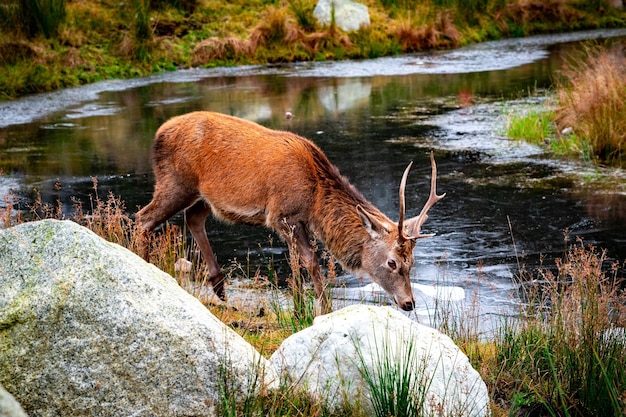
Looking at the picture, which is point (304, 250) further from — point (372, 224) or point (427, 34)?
point (427, 34)

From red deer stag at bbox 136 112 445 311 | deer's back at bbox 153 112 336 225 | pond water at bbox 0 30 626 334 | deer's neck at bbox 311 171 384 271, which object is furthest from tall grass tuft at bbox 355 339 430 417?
deer's back at bbox 153 112 336 225

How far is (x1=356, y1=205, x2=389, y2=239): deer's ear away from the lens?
272 inches

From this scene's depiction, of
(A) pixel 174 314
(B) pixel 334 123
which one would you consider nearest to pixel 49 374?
(A) pixel 174 314

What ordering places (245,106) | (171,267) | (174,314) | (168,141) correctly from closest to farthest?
(174,314)
(171,267)
(168,141)
(245,106)

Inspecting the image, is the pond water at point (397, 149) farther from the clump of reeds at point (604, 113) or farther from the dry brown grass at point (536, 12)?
the dry brown grass at point (536, 12)

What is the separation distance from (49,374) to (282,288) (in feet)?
13.3

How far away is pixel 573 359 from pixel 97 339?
8.75ft

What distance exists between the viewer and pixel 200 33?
2519 cm

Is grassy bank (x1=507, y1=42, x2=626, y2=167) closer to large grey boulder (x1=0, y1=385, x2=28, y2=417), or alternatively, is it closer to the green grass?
the green grass

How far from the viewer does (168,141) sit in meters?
8.06

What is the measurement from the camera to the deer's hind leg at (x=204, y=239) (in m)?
7.82

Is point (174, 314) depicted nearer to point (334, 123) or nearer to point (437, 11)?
point (334, 123)

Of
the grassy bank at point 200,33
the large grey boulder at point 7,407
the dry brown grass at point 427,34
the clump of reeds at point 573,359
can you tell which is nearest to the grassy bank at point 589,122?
the clump of reeds at point 573,359

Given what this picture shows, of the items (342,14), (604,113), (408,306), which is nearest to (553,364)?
(408,306)
